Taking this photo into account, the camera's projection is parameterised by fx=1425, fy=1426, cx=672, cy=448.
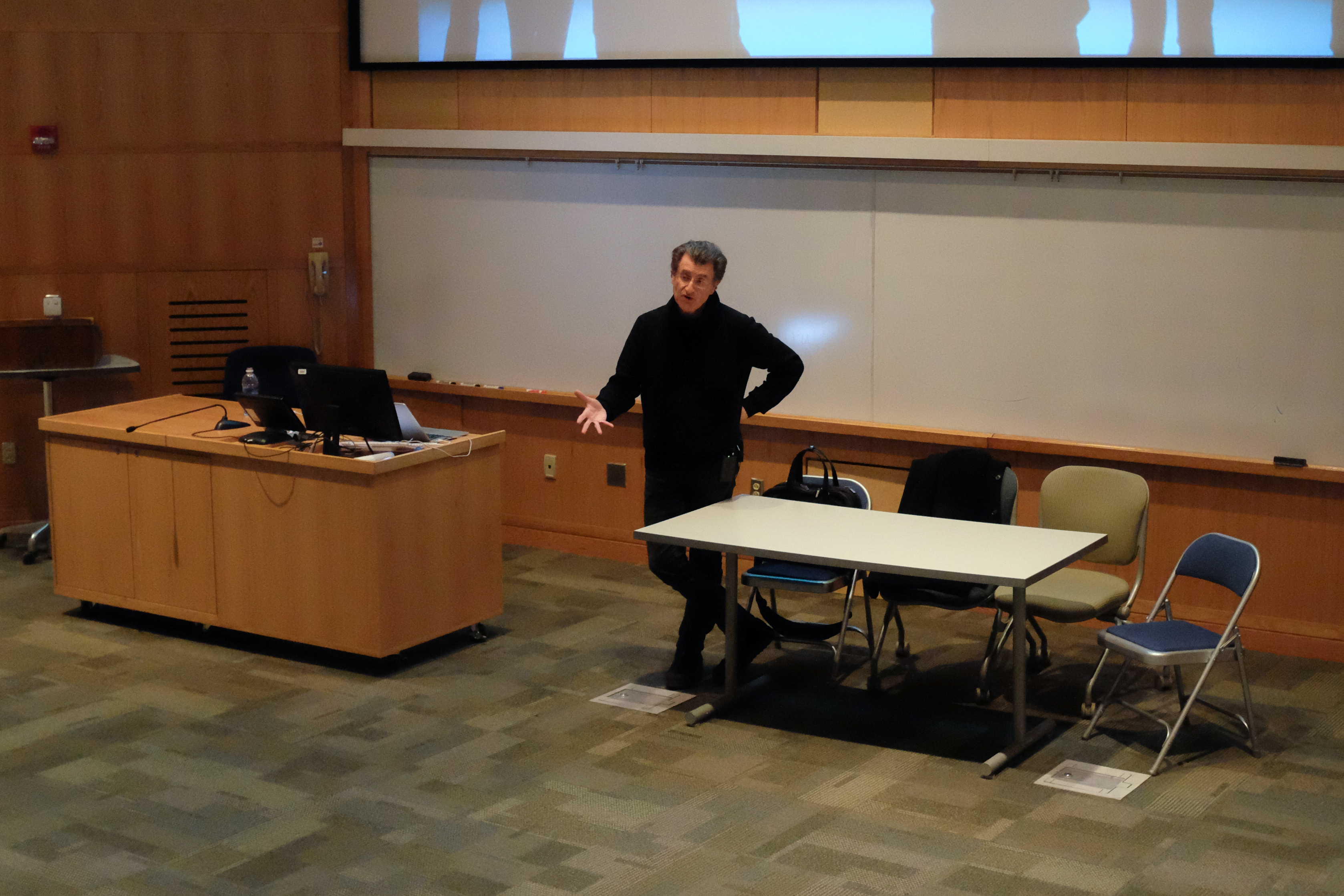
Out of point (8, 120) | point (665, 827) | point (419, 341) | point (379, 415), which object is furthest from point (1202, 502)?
point (8, 120)

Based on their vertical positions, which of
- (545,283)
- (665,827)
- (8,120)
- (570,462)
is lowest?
(665,827)

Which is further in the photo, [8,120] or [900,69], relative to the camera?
[8,120]

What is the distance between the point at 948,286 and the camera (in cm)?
611

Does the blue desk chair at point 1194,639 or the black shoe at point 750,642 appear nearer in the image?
the blue desk chair at point 1194,639

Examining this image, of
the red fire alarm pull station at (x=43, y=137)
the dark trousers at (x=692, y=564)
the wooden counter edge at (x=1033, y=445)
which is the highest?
the red fire alarm pull station at (x=43, y=137)

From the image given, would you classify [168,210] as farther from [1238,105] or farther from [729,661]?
[1238,105]

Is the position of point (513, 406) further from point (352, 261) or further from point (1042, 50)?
point (1042, 50)

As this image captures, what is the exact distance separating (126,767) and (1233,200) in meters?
4.48

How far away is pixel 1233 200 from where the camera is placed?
18.1ft

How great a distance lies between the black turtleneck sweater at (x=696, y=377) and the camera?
505 centimetres

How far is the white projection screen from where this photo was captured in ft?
17.8

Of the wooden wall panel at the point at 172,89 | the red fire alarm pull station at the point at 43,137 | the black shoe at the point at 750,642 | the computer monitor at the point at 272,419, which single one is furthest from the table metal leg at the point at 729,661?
the red fire alarm pull station at the point at 43,137

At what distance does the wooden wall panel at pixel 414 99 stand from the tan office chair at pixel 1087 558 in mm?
3688

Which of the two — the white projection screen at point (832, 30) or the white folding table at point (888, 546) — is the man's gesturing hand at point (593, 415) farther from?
the white projection screen at point (832, 30)
